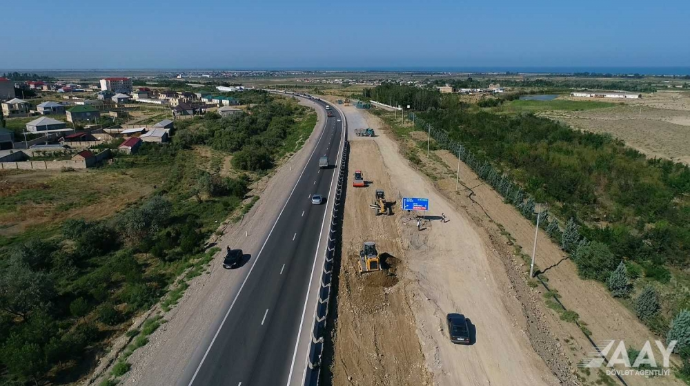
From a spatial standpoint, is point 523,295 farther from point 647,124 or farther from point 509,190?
point 647,124

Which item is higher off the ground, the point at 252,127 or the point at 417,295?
the point at 252,127

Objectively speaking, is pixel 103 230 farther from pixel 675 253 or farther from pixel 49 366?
pixel 675 253

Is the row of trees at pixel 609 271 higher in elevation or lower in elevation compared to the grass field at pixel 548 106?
lower

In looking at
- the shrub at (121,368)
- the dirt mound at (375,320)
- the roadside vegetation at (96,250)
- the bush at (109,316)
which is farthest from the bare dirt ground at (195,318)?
the dirt mound at (375,320)

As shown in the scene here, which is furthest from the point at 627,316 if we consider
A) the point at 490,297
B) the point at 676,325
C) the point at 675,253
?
the point at 675,253

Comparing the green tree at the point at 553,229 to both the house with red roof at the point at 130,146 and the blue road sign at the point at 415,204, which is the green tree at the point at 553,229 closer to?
the blue road sign at the point at 415,204
